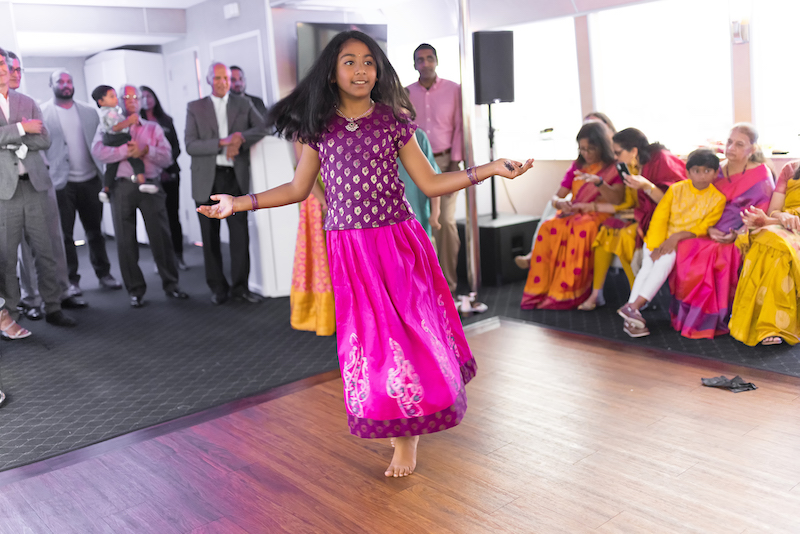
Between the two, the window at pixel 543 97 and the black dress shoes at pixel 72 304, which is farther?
the window at pixel 543 97

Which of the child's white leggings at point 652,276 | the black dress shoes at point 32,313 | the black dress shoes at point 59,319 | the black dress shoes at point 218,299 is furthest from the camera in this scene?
the black dress shoes at point 218,299

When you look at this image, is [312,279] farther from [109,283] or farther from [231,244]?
[109,283]

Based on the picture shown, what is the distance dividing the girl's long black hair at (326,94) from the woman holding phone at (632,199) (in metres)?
2.13

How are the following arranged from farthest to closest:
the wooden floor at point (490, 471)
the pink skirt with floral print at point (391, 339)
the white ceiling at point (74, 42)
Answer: the white ceiling at point (74, 42) < the pink skirt with floral print at point (391, 339) < the wooden floor at point (490, 471)

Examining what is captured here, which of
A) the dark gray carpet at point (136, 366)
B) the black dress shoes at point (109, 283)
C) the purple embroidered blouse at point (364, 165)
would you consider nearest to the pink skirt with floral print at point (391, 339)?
the purple embroidered blouse at point (364, 165)

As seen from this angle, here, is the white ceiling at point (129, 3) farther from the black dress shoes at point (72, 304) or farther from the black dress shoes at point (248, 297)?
the black dress shoes at point (248, 297)

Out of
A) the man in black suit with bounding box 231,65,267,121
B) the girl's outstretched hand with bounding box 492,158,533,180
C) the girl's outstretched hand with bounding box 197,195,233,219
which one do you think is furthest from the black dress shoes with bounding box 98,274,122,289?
the girl's outstretched hand with bounding box 492,158,533,180

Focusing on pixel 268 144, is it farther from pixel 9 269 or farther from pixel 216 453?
pixel 216 453

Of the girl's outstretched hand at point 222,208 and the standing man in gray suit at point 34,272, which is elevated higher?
the girl's outstretched hand at point 222,208

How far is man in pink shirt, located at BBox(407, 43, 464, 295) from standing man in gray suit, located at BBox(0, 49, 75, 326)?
240 cm

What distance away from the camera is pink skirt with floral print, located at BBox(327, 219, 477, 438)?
2355 mm

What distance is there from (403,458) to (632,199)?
2.64 metres

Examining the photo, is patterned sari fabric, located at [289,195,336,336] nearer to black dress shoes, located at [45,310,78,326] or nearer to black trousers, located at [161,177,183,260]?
black dress shoes, located at [45,310,78,326]

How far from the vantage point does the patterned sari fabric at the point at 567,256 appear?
4.54m
